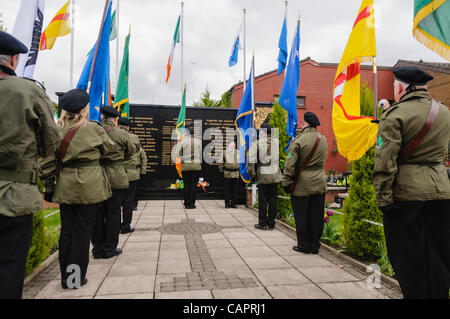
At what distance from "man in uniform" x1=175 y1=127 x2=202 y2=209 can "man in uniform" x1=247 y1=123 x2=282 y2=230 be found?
3.21 metres

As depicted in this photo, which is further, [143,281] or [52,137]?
[143,281]

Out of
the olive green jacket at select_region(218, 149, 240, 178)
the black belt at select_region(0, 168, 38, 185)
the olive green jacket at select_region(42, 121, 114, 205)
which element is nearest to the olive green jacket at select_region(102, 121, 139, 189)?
the olive green jacket at select_region(42, 121, 114, 205)

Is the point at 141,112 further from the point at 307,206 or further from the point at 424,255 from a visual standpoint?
the point at 424,255

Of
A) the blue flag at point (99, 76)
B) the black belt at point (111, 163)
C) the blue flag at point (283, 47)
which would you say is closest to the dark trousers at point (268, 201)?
the black belt at point (111, 163)

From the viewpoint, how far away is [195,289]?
325cm

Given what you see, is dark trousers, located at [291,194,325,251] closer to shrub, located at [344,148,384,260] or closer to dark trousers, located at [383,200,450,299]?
shrub, located at [344,148,384,260]

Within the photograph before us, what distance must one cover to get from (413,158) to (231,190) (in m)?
7.35

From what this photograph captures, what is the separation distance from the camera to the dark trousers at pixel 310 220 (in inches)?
186

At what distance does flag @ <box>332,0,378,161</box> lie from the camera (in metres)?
3.61

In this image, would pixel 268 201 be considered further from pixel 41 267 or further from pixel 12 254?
pixel 12 254

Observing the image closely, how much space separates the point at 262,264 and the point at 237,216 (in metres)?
3.92

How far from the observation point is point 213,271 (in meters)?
3.84

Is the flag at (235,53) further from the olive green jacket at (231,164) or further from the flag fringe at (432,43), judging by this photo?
the flag fringe at (432,43)

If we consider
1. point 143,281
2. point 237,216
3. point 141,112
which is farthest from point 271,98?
point 143,281
